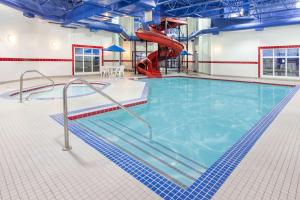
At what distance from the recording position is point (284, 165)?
7.83 feet

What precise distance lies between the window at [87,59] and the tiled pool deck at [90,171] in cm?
1118

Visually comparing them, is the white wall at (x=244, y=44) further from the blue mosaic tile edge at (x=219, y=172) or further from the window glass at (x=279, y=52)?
the blue mosaic tile edge at (x=219, y=172)

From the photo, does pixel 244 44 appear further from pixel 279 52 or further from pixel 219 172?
pixel 219 172

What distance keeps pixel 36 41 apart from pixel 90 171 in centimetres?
1103

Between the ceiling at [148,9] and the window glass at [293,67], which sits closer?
the ceiling at [148,9]

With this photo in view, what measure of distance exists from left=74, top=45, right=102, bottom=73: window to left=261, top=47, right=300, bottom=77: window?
31.1 feet

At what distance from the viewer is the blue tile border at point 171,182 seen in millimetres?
1970

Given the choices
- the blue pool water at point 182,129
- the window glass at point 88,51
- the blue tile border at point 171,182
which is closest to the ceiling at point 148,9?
the window glass at point 88,51

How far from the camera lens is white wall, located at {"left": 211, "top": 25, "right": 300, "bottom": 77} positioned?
11.5 metres

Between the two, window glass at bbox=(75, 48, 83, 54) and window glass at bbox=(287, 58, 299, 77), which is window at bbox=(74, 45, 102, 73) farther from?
window glass at bbox=(287, 58, 299, 77)

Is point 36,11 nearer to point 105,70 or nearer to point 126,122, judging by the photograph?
point 105,70

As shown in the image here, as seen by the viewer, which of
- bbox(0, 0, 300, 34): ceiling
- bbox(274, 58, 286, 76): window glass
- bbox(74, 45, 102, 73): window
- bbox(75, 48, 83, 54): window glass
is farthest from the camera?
bbox(74, 45, 102, 73): window

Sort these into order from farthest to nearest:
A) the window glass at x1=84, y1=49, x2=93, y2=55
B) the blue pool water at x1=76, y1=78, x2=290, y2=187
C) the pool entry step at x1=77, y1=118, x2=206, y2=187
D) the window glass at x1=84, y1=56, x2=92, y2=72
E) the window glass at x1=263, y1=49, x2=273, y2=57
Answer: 1. the window glass at x1=84, y1=56, x2=92, y2=72
2. the window glass at x1=84, y1=49, x2=93, y2=55
3. the window glass at x1=263, y1=49, x2=273, y2=57
4. the blue pool water at x1=76, y1=78, x2=290, y2=187
5. the pool entry step at x1=77, y1=118, x2=206, y2=187

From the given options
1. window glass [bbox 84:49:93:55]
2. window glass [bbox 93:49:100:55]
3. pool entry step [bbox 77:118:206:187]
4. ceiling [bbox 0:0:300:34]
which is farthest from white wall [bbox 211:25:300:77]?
pool entry step [bbox 77:118:206:187]
